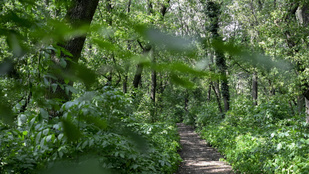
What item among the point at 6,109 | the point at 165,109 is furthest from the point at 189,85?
the point at 165,109

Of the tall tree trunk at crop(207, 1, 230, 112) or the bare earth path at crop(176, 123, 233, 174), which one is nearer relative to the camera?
the tall tree trunk at crop(207, 1, 230, 112)

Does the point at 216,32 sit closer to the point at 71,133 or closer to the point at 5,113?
the point at 71,133

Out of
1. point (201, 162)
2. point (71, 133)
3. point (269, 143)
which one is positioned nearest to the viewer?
point (71, 133)

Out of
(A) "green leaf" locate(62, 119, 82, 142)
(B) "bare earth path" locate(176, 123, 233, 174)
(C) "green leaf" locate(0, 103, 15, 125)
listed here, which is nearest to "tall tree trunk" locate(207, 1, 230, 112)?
(A) "green leaf" locate(62, 119, 82, 142)

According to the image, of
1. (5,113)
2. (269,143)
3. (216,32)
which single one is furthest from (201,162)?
(5,113)

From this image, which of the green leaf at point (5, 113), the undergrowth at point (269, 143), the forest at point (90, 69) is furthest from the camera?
the undergrowth at point (269, 143)

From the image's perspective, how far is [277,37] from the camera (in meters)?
7.31

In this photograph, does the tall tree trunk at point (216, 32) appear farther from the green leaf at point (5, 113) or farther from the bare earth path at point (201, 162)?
the bare earth path at point (201, 162)

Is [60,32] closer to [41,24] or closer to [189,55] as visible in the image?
[41,24]

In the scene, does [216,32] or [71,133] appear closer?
[71,133]

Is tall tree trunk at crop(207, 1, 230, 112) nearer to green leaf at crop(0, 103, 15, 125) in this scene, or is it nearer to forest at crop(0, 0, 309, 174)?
forest at crop(0, 0, 309, 174)

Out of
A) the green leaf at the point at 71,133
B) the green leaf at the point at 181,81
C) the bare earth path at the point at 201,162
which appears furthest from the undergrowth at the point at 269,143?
the green leaf at the point at 71,133

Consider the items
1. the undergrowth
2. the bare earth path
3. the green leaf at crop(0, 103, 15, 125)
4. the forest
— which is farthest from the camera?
the bare earth path

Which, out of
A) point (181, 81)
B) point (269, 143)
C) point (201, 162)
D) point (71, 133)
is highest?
point (181, 81)
